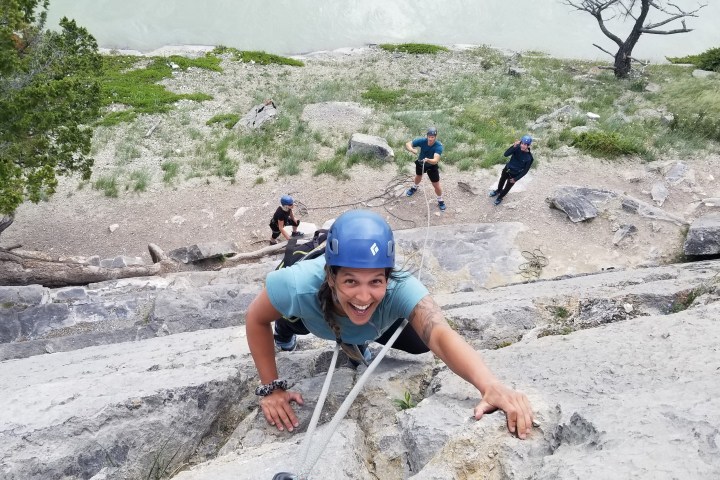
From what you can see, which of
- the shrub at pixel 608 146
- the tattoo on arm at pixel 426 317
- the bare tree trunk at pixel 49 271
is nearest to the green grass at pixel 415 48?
the shrub at pixel 608 146

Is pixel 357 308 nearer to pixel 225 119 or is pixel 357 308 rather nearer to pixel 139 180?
pixel 139 180

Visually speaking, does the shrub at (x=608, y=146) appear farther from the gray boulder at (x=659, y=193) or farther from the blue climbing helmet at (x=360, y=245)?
the blue climbing helmet at (x=360, y=245)

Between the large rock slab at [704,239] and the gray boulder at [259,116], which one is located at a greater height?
the gray boulder at [259,116]

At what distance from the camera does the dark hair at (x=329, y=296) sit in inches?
117

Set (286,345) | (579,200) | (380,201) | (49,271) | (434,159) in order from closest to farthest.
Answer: (286,345) → (49,271) → (434,159) → (579,200) → (380,201)

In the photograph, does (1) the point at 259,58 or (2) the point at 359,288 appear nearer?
(2) the point at 359,288

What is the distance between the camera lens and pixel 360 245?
9.18 feet

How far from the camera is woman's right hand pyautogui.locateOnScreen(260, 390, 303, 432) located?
3.62 metres

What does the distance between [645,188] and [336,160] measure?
31.6 feet

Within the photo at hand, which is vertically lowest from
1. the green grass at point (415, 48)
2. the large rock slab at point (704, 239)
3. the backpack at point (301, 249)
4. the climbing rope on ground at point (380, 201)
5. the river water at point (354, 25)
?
the large rock slab at point (704, 239)

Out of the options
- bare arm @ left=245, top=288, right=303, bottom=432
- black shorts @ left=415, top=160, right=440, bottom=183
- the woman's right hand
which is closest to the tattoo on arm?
bare arm @ left=245, top=288, right=303, bottom=432

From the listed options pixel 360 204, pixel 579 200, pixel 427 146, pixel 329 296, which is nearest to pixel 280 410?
pixel 329 296

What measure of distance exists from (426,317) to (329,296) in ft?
2.10

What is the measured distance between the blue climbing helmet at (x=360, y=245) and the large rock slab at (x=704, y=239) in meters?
10.2
